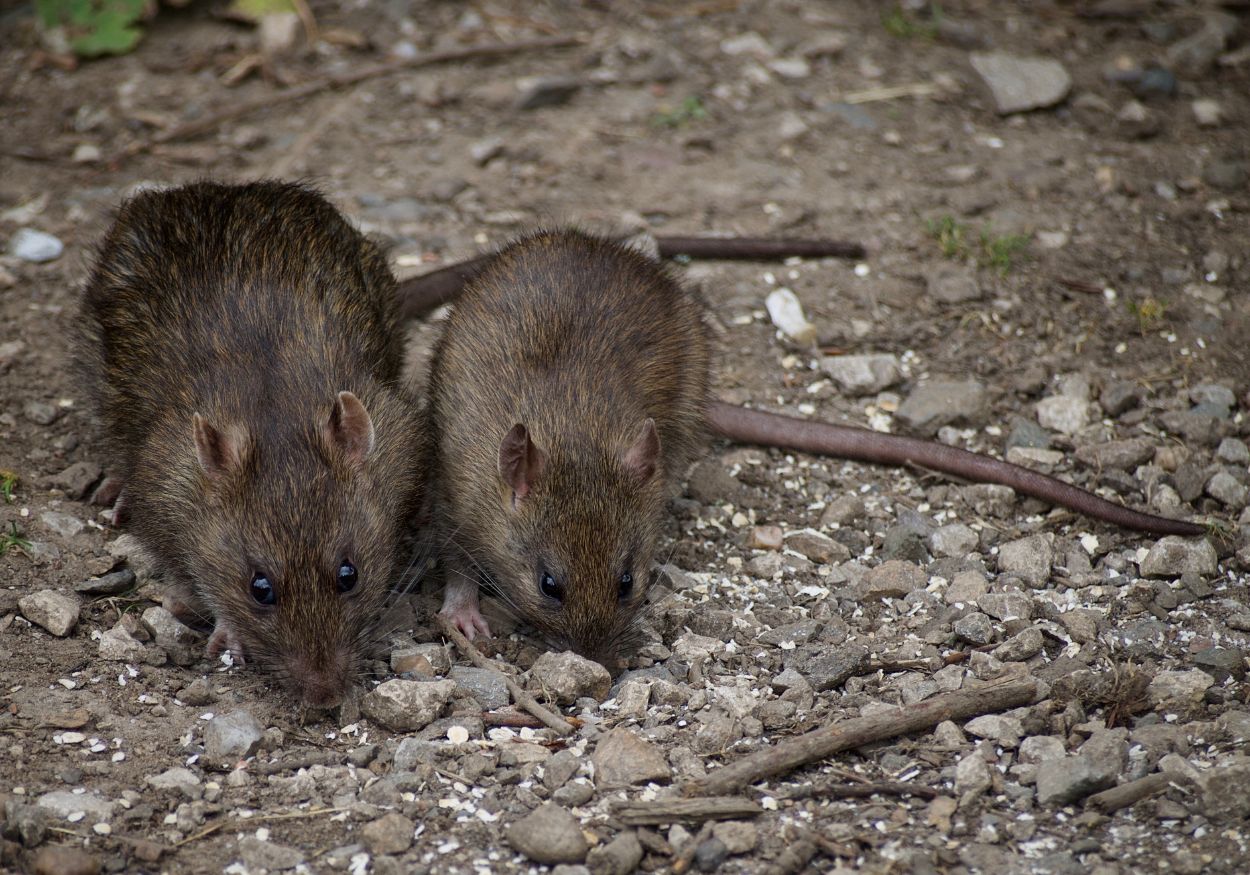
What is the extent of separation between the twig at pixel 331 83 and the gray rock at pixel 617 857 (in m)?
5.92

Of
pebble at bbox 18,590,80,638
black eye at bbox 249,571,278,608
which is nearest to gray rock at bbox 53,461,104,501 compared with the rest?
pebble at bbox 18,590,80,638

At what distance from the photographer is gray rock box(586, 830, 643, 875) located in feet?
13.5

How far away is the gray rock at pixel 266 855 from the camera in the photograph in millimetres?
4164

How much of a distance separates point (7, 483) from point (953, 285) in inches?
189

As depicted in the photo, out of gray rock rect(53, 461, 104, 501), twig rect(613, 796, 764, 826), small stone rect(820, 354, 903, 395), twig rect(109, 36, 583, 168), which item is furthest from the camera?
twig rect(109, 36, 583, 168)

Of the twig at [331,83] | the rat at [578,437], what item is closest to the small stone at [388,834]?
the rat at [578,437]

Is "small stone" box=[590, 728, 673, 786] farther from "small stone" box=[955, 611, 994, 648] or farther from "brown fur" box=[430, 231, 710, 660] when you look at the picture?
"small stone" box=[955, 611, 994, 648]

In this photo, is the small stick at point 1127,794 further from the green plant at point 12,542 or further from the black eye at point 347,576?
the green plant at point 12,542

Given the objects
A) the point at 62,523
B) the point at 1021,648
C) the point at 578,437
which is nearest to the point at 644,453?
the point at 578,437

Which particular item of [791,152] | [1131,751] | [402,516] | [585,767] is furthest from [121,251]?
[1131,751]

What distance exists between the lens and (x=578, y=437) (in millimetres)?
5508

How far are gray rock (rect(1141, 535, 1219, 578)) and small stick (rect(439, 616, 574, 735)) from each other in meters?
2.54

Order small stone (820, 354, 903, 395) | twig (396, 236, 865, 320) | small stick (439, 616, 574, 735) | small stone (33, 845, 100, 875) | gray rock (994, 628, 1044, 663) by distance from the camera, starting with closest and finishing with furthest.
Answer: small stone (33, 845, 100, 875), small stick (439, 616, 574, 735), gray rock (994, 628, 1044, 663), small stone (820, 354, 903, 395), twig (396, 236, 865, 320)

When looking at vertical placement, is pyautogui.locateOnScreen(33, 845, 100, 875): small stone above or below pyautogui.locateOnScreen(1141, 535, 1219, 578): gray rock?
above
